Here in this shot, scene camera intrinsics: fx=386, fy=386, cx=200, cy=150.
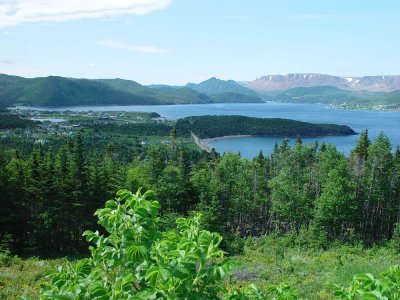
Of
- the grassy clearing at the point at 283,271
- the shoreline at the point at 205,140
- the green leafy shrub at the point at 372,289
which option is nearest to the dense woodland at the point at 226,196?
the grassy clearing at the point at 283,271

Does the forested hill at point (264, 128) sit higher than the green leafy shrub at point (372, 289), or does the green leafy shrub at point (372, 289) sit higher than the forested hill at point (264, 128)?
the green leafy shrub at point (372, 289)

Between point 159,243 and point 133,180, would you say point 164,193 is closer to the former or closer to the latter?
point 133,180

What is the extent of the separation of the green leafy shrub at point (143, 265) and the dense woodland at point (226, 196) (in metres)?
27.3

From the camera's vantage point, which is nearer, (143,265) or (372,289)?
(372,289)

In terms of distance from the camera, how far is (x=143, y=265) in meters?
3.89

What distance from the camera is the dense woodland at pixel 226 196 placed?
35.1m

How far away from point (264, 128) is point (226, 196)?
141436mm

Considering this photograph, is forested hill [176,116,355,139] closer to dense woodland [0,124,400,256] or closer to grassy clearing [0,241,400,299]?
dense woodland [0,124,400,256]

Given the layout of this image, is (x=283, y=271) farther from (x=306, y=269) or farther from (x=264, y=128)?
(x=264, y=128)

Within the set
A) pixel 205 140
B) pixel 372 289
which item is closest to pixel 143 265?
pixel 372 289

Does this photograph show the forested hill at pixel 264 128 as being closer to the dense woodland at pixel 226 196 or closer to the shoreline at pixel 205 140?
the shoreline at pixel 205 140

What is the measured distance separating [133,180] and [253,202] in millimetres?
16598

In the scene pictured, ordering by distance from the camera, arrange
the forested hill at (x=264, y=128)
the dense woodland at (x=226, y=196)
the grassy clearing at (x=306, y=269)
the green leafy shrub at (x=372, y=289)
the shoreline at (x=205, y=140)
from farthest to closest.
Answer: the forested hill at (x=264, y=128) < the shoreline at (x=205, y=140) < the dense woodland at (x=226, y=196) < the grassy clearing at (x=306, y=269) < the green leafy shrub at (x=372, y=289)

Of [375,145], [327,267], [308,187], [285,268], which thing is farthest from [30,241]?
[375,145]
